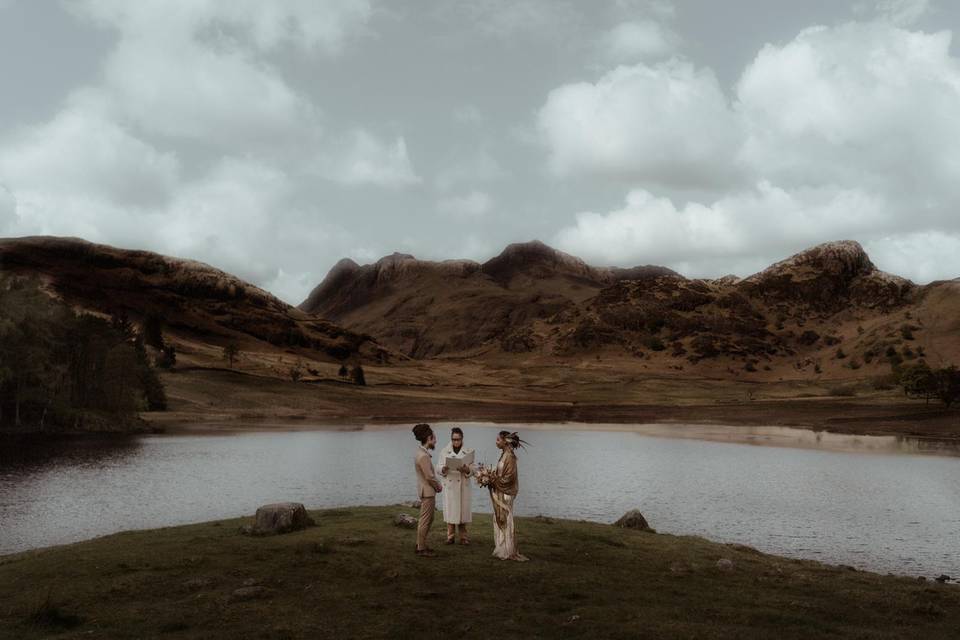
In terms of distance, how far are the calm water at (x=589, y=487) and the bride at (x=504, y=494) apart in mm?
18240

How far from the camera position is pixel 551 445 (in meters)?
91.6

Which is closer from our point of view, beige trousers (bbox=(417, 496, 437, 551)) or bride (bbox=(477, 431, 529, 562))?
beige trousers (bbox=(417, 496, 437, 551))

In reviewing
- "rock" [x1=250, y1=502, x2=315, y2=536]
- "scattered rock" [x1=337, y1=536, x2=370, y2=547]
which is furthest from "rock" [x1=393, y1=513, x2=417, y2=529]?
"scattered rock" [x1=337, y1=536, x2=370, y2=547]

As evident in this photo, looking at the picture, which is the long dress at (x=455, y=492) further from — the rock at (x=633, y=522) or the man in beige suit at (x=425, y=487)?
the rock at (x=633, y=522)

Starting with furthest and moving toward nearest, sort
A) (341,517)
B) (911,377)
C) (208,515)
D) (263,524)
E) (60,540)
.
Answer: (911,377) → (208,515) → (60,540) → (341,517) → (263,524)

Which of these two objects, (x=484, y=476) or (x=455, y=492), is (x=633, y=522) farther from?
(x=484, y=476)

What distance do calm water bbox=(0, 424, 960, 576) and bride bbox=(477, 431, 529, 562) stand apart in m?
18.2

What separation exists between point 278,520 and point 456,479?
6881 mm

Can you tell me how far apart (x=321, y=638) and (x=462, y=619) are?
10.2ft

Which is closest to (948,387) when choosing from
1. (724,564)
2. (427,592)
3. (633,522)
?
(633,522)

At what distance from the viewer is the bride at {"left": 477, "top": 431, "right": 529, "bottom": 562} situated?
21828mm

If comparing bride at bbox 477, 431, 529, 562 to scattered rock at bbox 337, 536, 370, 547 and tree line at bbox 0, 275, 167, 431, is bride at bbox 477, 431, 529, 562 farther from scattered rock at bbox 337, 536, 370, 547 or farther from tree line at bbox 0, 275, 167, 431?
tree line at bbox 0, 275, 167, 431

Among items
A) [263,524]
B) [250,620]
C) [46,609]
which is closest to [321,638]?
[250,620]

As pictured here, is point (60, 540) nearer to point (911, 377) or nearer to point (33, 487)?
point (33, 487)
